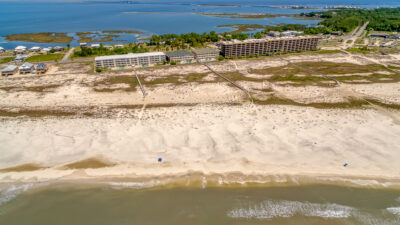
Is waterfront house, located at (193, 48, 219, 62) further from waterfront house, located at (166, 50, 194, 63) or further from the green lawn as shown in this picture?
the green lawn

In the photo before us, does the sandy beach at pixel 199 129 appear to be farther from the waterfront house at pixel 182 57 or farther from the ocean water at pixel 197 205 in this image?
the waterfront house at pixel 182 57

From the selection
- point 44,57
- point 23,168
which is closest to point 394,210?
point 23,168

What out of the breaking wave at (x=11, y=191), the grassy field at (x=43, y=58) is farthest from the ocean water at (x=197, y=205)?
the grassy field at (x=43, y=58)

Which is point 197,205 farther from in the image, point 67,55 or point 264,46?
point 67,55

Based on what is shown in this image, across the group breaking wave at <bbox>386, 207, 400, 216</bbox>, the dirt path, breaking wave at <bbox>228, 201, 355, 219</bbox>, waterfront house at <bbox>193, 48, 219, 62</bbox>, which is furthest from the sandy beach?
the dirt path

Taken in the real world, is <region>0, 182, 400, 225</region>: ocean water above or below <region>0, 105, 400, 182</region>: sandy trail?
below

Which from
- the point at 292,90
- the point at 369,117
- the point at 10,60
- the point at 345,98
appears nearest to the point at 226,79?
the point at 292,90

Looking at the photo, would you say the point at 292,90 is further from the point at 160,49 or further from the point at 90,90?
the point at 160,49
